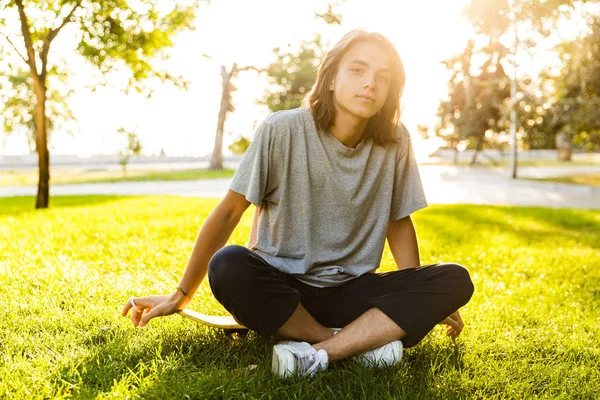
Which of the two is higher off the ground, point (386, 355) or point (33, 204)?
point (386, 355)

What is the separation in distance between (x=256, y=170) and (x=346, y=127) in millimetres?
491

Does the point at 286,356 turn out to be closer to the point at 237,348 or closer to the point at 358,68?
the point at 237,348

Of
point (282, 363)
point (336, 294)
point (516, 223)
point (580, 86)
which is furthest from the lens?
point (580, 86)

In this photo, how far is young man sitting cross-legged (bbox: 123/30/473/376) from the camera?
2.86 metres

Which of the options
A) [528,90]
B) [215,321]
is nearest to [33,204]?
[215,321]

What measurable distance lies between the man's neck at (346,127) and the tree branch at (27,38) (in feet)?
33.0

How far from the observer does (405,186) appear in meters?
3.27

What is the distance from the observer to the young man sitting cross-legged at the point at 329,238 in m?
2.86

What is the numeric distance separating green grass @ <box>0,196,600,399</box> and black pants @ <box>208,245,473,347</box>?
0.24m

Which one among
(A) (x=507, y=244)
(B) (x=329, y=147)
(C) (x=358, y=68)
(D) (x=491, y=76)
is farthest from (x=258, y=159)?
(D) (x=491, y=76)

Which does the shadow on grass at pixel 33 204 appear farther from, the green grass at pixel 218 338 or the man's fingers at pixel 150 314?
the man's fingers at pixel 150 314

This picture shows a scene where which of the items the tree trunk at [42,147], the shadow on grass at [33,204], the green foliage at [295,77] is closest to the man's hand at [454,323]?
the shadow on grass at [33,204]

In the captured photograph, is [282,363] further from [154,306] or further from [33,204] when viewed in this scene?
[33,204]

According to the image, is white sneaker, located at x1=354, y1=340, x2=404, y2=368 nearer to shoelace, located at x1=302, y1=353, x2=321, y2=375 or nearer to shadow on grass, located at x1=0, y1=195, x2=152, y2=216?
shoelace, located at x1=302, y1=353, x2=321, y2=375
